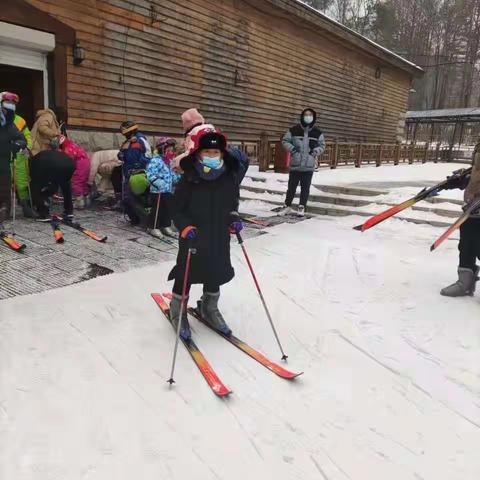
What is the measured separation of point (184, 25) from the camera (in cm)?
1066

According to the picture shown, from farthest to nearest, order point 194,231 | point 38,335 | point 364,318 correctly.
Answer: point 364,318 → point 38,335 → point 194,231

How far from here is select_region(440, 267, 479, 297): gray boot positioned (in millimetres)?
4285

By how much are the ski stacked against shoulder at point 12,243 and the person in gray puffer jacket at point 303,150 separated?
179 inches

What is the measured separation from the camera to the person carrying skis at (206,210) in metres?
3.05

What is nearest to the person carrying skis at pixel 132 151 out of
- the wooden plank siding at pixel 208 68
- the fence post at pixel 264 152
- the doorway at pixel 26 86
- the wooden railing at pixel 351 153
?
the wooden plank siding at pixel 208 68

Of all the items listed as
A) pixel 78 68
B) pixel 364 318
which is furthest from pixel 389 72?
pixel 364 318

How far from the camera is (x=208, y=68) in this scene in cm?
1162

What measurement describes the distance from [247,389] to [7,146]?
180 inches

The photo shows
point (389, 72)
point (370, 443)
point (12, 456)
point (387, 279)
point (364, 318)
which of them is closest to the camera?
point (12, 456)

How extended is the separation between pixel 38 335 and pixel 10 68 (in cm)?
695

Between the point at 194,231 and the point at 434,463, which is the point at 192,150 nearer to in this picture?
the point at 194,231

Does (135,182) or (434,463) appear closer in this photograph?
(434,463)

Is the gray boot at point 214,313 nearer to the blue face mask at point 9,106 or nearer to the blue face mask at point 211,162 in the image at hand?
the blue face mask at point 211,162

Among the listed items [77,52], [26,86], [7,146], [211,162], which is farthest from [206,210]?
[26,86]
